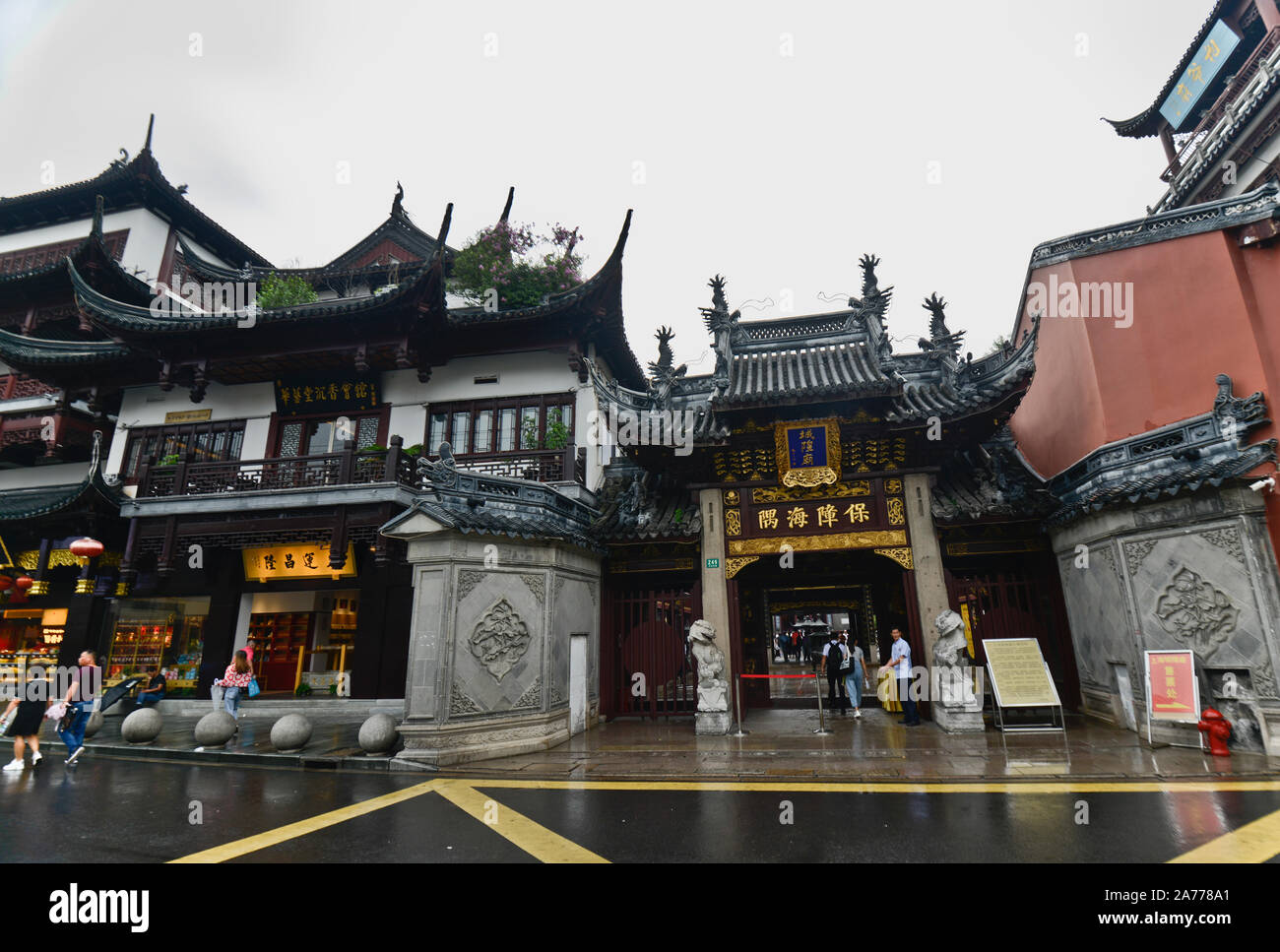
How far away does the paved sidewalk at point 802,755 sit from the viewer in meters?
6.79

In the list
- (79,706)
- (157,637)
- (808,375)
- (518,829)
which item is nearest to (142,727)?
(79,706)

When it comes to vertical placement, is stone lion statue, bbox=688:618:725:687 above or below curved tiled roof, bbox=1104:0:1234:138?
below

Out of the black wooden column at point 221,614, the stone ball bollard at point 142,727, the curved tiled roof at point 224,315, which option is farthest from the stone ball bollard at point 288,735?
the curved tiled roof at point 224,315

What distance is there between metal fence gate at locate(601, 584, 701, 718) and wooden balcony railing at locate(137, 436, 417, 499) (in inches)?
218

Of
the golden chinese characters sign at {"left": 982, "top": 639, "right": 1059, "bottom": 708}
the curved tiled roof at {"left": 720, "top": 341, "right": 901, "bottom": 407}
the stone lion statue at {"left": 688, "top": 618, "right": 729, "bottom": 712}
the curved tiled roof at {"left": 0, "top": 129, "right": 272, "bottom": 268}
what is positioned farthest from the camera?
the curved tiled roof at {"left": 0, "top": 129, "right": 272, "bottom": 268}

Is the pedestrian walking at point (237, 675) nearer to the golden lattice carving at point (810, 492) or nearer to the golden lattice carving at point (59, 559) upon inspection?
the golden lattice carving at point (59, 559)

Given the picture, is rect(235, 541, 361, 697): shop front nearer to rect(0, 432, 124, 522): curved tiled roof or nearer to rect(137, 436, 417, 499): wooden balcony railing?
rect(137, 436, 417, 499): wooden balcony railing

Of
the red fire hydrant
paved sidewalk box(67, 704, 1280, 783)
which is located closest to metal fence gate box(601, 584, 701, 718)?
paved sidewalk box(67, 704, 1280, 783)

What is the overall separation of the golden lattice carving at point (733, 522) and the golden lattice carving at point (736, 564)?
1.73 feet

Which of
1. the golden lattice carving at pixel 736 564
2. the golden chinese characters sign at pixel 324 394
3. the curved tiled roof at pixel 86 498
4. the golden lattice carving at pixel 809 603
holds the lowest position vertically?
the golden lattice carving at pixel 809 603

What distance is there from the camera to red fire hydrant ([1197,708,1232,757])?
7.20 meters

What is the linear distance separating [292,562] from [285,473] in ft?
8.09

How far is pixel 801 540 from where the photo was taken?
11070 millimetres

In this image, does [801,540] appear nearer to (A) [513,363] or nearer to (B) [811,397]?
(B) [811,397]
